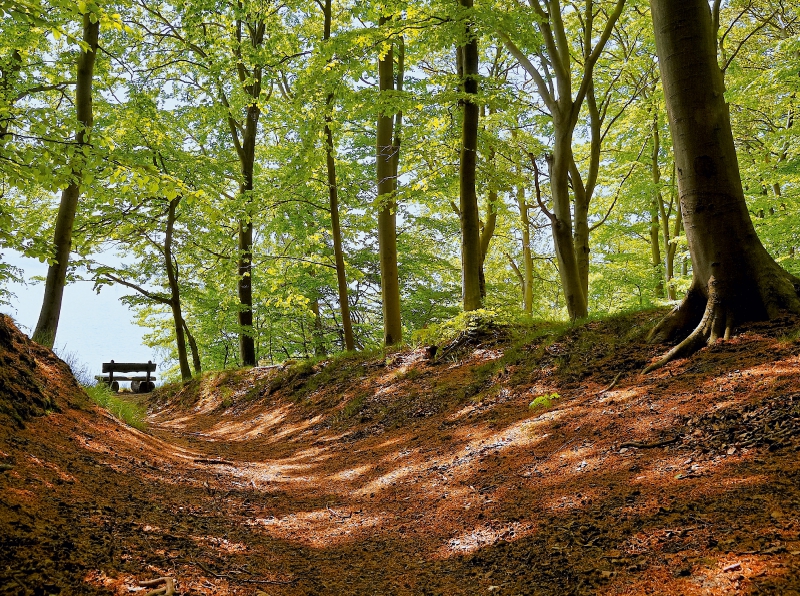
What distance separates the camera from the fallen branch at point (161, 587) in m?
2.07

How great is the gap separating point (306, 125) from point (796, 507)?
29.5 ft

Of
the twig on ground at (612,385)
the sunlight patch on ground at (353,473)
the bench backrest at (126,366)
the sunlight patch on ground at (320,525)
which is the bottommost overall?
the sunlight patch on ground at (320,525)

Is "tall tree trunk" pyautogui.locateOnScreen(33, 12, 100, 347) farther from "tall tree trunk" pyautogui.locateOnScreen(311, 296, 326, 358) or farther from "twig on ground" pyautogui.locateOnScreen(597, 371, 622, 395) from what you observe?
"twig on ground" pyautogui.locateOnScreen(597, 371, 622, 395)

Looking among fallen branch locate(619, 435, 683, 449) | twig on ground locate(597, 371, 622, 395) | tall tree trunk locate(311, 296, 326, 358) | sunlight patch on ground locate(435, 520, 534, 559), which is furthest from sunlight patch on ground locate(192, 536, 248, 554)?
tall tree trunk locate(311, 296, 326, 358)

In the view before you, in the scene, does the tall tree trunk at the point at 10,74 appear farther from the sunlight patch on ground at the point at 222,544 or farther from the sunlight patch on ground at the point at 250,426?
the sunlight patch on ground at the point at 222,544

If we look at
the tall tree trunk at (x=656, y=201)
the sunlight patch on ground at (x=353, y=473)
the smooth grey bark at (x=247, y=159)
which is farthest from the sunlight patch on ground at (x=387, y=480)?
the tall tree trunk at (x=656, y=201)

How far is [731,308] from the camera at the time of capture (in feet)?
A: 15.6

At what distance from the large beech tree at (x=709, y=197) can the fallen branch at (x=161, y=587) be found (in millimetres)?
4521

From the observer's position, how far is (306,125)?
366 inches

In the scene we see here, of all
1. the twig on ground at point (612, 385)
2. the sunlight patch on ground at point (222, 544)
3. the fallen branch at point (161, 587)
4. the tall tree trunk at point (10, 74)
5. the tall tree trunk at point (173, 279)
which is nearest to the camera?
the fallen branch at point (161, 587)

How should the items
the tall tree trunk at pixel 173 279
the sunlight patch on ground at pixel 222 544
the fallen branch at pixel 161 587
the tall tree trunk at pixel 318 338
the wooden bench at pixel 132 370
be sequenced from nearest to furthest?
1. the fallen branch at pixel 161 587
2. the sunlight patch on ground at pixel 222 544
3. the tall tree trunk at pixel 173 279
4. the tall tree trunk at pixel 318 338
5. the wooden bench at pixel 132 370

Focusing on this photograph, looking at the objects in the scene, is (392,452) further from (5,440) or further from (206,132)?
(206,132)

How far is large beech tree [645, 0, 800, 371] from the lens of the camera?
4.72 metres

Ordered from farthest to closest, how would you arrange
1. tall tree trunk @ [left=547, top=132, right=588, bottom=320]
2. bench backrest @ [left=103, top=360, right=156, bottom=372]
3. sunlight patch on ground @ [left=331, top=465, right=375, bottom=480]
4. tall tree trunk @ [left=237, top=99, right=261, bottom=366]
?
1. bench backrest @ [left=103, top=360, right=156, bottom=372]
2. tall tree trunk @ [left=237, top=99, right=261, bottom=366]
3. tall tree trunk @ [left=547, top=132, right=588, bottom=320]
4. sunlight patch on ground @ [left=331, top=465, right=375, bottom=480]
